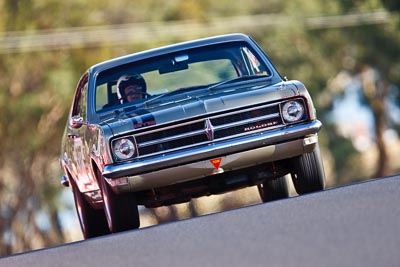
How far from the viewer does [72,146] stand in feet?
42.7

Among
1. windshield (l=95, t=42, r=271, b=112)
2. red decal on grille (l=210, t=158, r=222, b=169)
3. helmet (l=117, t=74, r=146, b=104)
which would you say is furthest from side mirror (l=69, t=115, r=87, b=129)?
red decal on grille (l=210, t=158, r=222, b=169)

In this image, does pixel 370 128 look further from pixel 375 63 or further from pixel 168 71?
pixel 168 71

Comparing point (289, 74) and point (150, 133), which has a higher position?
point (150, 133)

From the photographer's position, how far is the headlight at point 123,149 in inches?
439

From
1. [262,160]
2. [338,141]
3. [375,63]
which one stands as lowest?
[338,141]

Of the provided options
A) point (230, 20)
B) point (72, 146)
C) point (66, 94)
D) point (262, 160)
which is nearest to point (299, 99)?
point (262, 160)

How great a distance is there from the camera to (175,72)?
12516mm

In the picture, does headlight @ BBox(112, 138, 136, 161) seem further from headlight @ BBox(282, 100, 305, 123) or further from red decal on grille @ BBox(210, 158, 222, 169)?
headlight @ BBox(282, 100, 305, 123)

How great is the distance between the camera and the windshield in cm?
1225

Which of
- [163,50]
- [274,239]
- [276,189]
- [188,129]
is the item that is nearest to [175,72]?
[163,50]

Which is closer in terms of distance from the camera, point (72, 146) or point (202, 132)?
point (202, 132)

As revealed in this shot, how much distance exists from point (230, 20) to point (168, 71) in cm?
4555

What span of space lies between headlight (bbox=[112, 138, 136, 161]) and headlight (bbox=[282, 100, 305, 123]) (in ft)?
4.08

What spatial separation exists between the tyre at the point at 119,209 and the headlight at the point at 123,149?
0.25 metres
